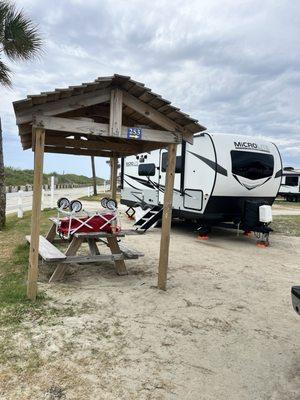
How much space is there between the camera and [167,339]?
4109mm

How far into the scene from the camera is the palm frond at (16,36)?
34.2 feet

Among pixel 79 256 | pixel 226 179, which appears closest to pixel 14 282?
pixel 79 256

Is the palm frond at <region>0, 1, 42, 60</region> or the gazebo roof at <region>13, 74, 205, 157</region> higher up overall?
the palm frond at <region>0, 1, 42, 60</region>

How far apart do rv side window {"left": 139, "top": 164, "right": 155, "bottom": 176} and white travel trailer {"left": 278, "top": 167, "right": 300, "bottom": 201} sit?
22.7 metres

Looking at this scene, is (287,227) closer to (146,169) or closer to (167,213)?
(146,169)

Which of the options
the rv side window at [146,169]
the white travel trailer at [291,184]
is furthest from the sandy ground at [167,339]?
the white travel trailer at [291,184]

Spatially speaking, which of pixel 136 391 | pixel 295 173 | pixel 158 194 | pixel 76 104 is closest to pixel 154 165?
pixel 158 194

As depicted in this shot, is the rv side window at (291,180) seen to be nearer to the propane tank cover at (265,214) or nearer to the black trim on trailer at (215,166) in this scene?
the propane tank cover at (265,214)

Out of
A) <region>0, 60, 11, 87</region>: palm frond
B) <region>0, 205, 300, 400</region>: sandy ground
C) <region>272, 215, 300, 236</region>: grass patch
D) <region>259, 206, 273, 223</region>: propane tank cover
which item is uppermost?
<region>0, 60, 11, 87</region>: palm frond

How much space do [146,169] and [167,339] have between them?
9679 mm

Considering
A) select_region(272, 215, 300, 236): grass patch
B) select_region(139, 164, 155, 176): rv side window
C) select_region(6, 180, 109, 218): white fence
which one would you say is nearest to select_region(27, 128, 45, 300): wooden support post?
select_region(139, 164, 155, 176): rv side window

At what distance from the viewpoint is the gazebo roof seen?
4.92 metres

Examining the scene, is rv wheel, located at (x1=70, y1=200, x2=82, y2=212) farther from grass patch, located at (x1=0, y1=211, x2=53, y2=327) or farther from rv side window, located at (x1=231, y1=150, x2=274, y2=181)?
rv side window, located at (x1=231, y1=150, x2=274, y2=181)

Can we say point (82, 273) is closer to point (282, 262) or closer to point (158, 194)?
point (282, 262)
